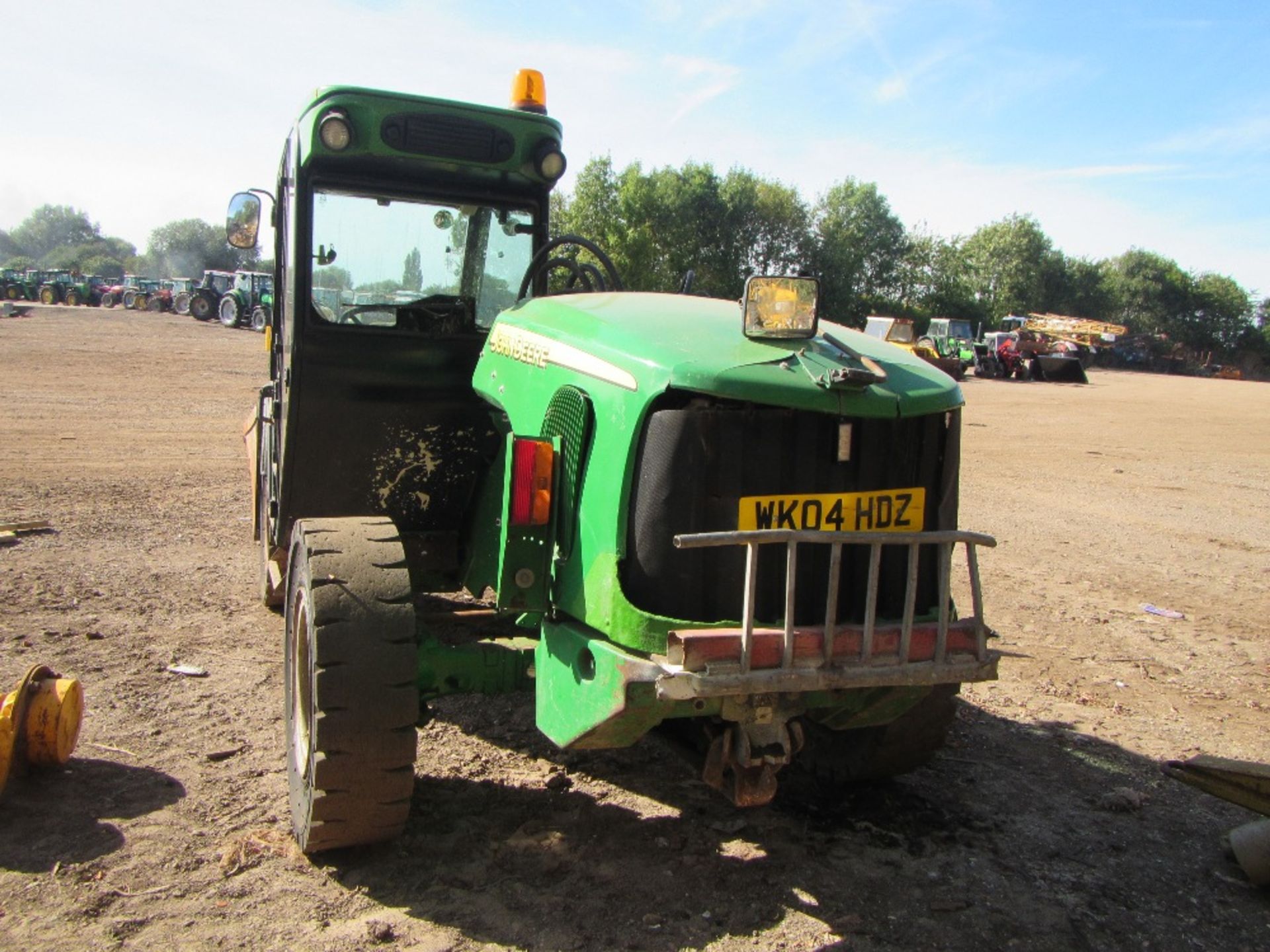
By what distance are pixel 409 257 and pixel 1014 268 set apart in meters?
65.1

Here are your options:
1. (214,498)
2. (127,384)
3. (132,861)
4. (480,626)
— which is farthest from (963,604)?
(127,384)

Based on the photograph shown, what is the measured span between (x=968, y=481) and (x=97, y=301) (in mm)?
47617

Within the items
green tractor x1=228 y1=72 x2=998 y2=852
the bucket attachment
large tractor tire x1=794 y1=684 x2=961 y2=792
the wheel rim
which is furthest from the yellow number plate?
the bucket attachment

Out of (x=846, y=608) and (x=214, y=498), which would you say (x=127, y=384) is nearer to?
(x=214, y=498)

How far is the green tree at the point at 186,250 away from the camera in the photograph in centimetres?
9469

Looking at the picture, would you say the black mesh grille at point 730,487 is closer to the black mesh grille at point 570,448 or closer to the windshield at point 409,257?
the black mesh grille at point 570,448

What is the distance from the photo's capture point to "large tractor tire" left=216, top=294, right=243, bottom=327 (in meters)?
37.7

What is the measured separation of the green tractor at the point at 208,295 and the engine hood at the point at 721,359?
134 feet

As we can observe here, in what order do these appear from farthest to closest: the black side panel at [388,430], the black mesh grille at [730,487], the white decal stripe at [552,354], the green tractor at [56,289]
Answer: the green tractor at [56,289], the black side panel at [388,430], the white decal stripe at [552,354], the black mesh grille at [730,487]

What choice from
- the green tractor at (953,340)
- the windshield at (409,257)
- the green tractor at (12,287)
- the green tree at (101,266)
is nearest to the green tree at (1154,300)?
the green tractor at (953,340)

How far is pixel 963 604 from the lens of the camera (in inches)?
287

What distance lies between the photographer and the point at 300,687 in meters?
3.96

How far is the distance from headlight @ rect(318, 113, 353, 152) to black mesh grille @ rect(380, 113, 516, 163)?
162mm

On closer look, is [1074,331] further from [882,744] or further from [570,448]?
[570,448]
